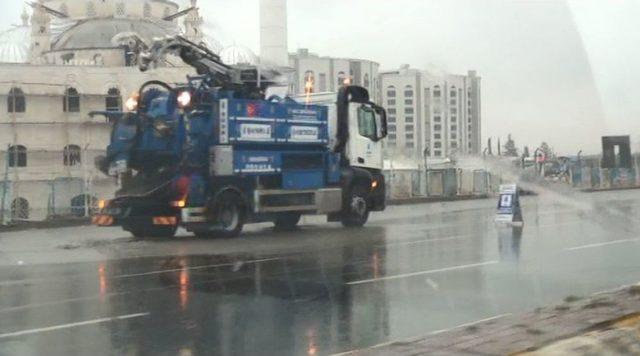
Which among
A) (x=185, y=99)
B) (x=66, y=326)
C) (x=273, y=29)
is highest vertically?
(x=273, y=29)

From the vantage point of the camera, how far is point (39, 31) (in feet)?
234

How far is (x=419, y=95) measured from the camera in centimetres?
2945

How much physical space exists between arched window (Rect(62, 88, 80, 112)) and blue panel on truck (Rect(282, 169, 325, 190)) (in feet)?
110

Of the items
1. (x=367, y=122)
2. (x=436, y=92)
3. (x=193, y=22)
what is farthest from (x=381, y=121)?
(x=193, y=22)

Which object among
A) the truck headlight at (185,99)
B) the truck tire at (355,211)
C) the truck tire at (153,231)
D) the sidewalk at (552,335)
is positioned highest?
the truck headlight at (185,99)

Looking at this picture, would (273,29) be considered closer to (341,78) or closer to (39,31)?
(341,78)

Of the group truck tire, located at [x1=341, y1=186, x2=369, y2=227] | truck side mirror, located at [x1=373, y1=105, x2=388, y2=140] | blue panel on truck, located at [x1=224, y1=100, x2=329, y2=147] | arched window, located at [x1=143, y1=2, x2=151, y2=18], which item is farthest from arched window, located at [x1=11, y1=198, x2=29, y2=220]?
arched window, located at [x1=143, y1=2, x2=151, y2=18]

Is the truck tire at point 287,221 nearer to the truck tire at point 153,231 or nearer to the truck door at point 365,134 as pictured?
the truck door at point 365,134

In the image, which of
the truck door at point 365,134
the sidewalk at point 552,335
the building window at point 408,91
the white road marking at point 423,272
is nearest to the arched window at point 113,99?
the building window at point 408,91

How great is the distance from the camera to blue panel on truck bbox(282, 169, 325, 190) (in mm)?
19500

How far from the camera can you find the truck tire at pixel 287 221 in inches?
814

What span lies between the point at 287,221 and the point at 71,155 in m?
30.7

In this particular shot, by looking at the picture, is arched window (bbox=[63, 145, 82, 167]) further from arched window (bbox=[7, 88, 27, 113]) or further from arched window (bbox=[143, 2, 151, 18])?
arched window (bbox=[143, 2, 151, 18])

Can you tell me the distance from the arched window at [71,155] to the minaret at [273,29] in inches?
498
